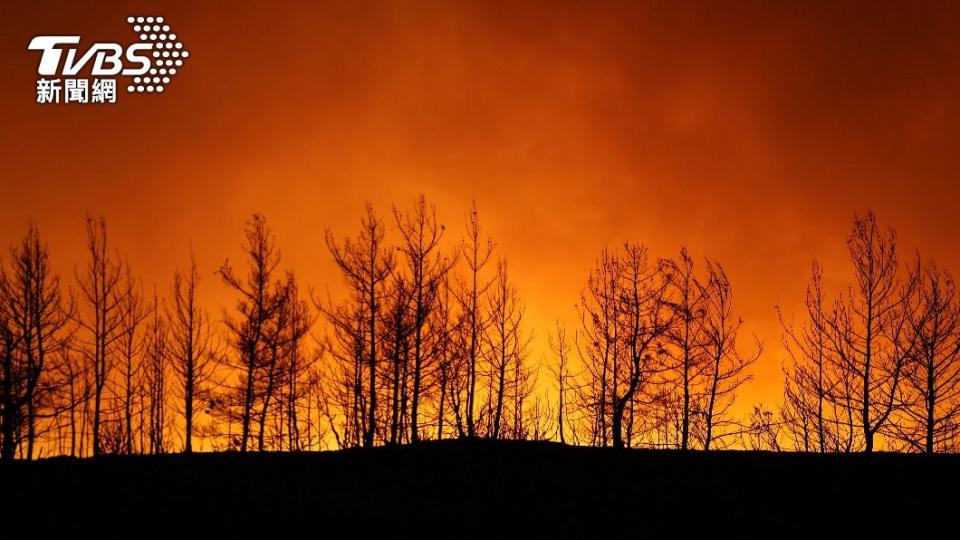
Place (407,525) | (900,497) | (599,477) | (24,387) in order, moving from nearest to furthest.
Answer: (407,525) < (900,497) < (599,477) < (24,387)

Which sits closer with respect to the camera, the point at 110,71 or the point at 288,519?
the point at 288,519

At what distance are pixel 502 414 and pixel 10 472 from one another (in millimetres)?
17254

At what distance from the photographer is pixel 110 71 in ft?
67.2

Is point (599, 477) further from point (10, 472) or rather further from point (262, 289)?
point (262, 289)

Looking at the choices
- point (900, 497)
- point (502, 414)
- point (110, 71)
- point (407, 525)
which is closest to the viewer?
point (407, 525)

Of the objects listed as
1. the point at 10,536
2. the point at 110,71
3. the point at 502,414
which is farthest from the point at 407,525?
the point at 502,414

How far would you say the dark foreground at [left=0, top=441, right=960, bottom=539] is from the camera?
12367 mm

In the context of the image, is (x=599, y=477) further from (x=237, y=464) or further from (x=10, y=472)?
(x=10, y=472)

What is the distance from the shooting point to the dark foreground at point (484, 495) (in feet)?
40.6

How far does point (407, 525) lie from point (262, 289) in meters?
17.6

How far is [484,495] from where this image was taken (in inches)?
553

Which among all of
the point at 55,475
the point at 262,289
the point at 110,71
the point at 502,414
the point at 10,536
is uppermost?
the point at 110,71

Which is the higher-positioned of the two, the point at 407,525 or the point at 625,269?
the point at 625,269

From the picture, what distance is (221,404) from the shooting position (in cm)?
2803
